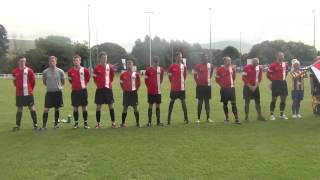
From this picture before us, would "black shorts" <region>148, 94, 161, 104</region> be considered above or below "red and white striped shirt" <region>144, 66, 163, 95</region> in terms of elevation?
below

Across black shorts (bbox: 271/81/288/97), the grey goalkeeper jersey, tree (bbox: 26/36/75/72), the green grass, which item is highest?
tree (bbox: 26/36/75/72)

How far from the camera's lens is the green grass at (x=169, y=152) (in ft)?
29.6

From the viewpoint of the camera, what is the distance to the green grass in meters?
9.03

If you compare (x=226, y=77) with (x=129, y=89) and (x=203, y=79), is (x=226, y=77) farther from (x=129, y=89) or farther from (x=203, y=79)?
(x=129, y=89)

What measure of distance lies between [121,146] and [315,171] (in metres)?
4.61

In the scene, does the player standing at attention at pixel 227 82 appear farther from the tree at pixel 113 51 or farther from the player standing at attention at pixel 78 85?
the tree at pixel 113 51

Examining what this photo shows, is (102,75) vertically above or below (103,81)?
above

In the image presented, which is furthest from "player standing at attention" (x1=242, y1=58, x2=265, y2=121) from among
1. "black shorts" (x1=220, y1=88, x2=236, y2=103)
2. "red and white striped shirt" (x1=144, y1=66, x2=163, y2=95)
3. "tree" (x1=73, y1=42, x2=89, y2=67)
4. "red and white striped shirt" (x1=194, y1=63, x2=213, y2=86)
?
"tree" (x1=73, y1=42, x2=89, y2=67)

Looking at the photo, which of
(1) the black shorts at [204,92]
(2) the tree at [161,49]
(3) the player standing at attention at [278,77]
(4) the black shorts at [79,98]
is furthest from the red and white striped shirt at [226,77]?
(2) the tree at [161,49]

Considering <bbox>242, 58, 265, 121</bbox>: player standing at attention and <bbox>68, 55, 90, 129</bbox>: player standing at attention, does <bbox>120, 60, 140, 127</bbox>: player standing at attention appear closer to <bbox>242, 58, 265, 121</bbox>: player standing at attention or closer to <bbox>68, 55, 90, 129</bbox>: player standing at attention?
<bbox>68, 55, 90, 129</bbox>: player standing at attention

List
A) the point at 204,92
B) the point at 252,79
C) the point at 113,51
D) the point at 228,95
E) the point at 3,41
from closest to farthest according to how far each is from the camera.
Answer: the point at 228,95 < the point at 204,92 < the point at 252,79 < the point at 3,41 < the point at 113,51

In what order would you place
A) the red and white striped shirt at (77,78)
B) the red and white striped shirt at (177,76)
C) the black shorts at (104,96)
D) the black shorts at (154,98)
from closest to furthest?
the red and white striped shirt at (77,78) → the black shorts at (104,96) → the black shorts at (154,98) → the red and white striped shirt at (177,76)

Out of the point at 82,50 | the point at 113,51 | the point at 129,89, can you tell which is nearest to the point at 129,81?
the point at 129,89

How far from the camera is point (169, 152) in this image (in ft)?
34.3
